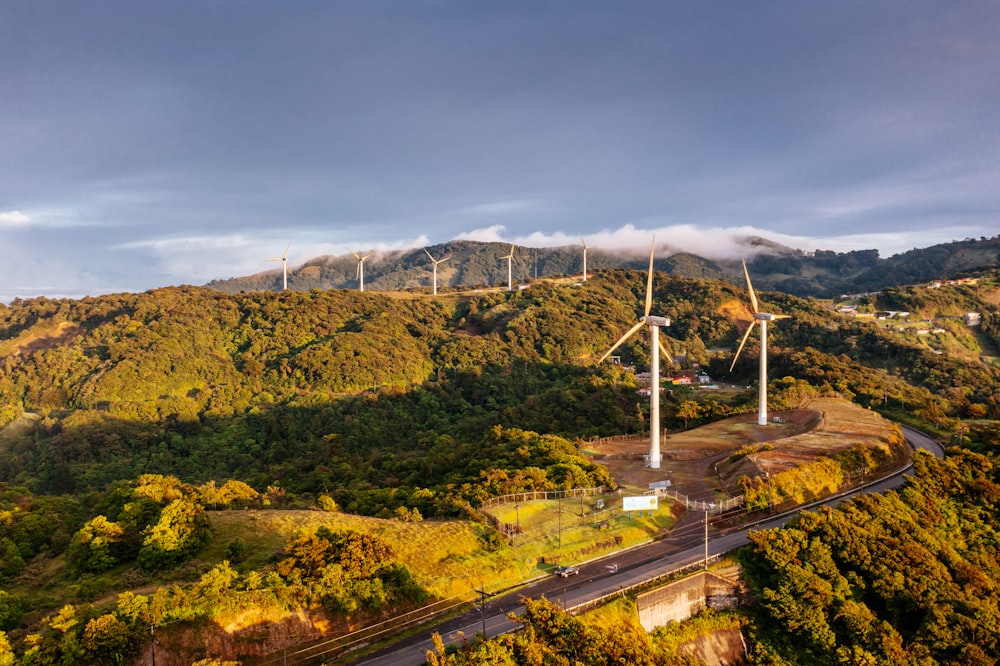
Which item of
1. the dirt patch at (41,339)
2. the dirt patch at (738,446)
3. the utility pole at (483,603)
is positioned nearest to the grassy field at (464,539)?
the utility pole at (483,603)

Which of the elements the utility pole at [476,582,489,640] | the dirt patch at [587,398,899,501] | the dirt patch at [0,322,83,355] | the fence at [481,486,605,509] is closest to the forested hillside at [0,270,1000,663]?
the dirt patch at [0,322,83,355]

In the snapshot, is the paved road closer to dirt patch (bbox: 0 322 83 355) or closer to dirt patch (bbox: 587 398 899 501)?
dirt patch (bbox: 587 398 899 501)

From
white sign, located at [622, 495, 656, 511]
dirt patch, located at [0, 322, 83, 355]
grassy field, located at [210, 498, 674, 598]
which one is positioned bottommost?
grassy field, located at [210, 498, 674, 598]

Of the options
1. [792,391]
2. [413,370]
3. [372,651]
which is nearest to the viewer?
[372,651]

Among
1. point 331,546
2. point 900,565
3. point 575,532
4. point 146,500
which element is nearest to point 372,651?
point 331,546

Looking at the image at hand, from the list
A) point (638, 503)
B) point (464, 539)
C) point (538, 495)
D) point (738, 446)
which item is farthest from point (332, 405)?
point (638, 503)

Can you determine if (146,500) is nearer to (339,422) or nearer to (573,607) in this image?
(573,607)

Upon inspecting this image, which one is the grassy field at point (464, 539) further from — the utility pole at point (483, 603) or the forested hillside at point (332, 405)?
the forested hillside at point (332, 405)
